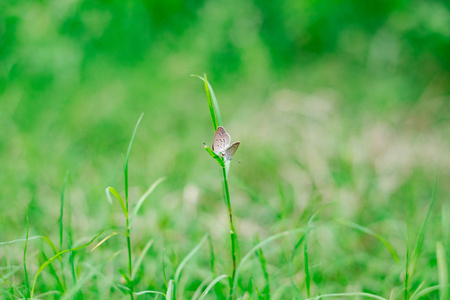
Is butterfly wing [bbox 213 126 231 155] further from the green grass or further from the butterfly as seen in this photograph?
the green grass

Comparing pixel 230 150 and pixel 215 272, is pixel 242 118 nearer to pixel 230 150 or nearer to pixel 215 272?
pixel 215 272

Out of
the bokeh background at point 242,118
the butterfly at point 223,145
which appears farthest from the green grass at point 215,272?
the butterfly at point 223,145

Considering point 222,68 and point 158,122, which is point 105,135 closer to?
point 158,122

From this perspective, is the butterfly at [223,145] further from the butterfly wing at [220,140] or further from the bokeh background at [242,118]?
the bokeh background at [242,118]

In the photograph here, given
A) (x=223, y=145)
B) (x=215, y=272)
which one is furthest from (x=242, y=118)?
(x=223, y=145)

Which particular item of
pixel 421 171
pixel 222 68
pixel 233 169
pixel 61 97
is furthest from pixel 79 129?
pixel 421 171

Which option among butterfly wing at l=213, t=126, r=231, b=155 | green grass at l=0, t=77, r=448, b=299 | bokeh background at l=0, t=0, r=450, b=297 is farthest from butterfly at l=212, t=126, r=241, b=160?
bokeh background at l=0, t=0, r=450, b=297
